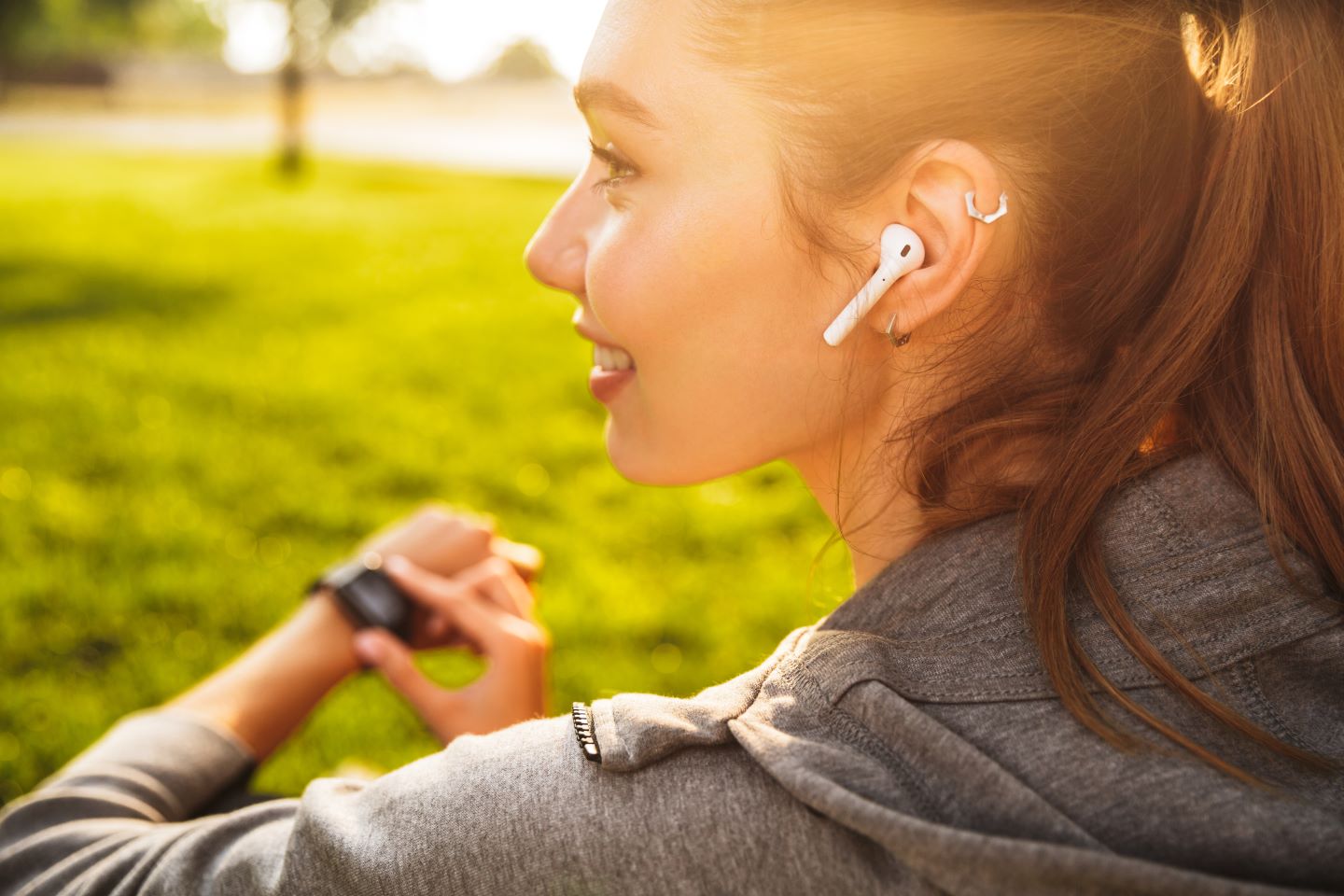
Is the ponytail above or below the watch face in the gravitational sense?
above

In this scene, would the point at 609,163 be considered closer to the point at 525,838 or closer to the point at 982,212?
the point at 982,212

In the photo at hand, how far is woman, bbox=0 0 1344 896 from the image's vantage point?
108 centimetres

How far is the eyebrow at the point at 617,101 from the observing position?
1437mm

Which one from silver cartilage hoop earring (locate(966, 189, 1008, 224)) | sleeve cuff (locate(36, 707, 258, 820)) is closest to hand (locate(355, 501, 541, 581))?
sleeve cuff (locate(36, 707, 258, 820))

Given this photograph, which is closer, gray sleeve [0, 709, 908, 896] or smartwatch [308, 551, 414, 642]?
gray sleeve [0, 709, 908, 896]

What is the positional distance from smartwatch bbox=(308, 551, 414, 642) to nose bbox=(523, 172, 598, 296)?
0.91m

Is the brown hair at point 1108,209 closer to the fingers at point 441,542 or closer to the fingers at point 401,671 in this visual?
the fingers at point 401,671

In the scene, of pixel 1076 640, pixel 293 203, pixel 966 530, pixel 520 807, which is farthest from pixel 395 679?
pixel 293 203

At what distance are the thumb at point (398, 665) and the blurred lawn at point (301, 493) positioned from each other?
33.9 inches

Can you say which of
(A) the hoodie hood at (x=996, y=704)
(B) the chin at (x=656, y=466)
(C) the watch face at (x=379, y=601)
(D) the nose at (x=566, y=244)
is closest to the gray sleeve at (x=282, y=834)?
(A) the hoodie hood at (x=996, y=704)

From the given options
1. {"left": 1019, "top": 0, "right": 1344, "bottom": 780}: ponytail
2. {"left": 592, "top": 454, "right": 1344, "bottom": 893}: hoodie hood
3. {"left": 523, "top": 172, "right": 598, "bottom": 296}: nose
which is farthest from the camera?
{"left": 523, "top": 172, "right": 598, "bottom": 296}: nose

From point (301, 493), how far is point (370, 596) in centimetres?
220

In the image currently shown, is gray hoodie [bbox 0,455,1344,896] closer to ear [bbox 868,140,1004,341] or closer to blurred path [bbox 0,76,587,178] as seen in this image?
ear [bbox 868,140,1004,341]

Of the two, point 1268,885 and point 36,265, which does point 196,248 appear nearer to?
point 36,265
